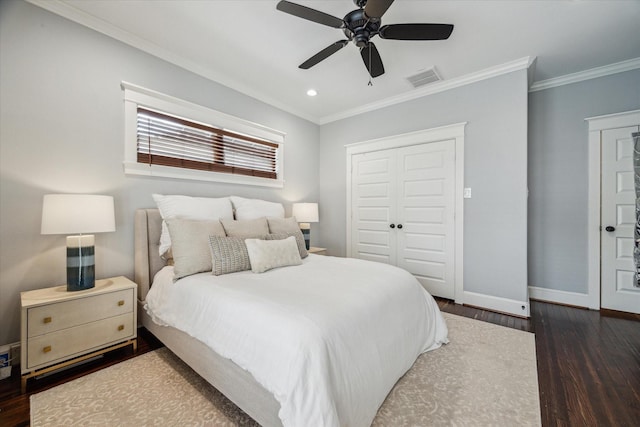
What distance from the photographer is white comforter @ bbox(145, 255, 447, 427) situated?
3.49ft

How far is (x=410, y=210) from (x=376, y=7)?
252 cm

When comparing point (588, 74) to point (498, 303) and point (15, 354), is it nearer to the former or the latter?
point (498, 303)

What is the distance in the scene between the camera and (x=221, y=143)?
3098mm

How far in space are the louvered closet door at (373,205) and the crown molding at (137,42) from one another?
69.7 inches

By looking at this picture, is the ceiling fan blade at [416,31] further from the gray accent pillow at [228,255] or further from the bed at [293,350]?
the gray accent pillow at [228,255]

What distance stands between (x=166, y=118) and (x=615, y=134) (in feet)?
16.1

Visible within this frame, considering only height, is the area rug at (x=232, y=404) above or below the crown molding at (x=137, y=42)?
below

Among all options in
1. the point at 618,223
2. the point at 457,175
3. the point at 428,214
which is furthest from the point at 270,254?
the point at 618,223

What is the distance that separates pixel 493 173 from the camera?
2.93m

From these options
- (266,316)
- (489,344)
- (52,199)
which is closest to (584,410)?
(489,344)

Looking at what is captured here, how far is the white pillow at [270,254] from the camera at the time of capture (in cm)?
206

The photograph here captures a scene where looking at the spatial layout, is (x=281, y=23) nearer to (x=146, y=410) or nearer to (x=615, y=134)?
(x=146, y=410)

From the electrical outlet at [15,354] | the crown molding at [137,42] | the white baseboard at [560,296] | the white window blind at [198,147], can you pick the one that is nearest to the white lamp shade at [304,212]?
the white window blind at [198,147]

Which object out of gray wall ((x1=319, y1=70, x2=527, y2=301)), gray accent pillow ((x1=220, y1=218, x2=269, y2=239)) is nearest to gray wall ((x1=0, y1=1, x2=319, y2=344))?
gray accent pillow ((x1=220, y1=218, x2=269, y2=239))
